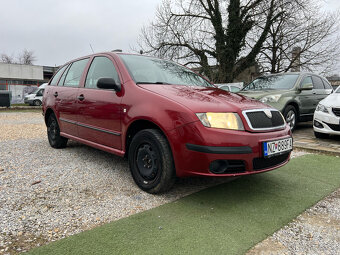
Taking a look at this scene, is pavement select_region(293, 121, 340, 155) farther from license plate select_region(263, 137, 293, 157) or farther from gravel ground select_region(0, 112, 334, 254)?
license plate select_region(263, 137, 293, 157)

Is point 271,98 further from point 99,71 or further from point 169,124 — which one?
point 169,124

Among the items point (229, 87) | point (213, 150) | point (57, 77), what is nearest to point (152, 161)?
point (213, 150)

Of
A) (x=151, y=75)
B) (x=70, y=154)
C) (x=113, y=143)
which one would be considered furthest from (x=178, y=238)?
(x=70, y=154)

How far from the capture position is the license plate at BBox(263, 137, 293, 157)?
8.02 feet

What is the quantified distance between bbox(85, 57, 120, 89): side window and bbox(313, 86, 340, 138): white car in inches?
175

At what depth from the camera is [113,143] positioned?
316 cm

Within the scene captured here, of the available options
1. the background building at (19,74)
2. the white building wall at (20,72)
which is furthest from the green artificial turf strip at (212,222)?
the white building wall at (20,72)

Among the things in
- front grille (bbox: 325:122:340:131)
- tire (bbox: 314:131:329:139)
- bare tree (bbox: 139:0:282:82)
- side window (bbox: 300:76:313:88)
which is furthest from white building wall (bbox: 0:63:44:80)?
front grille (bbox: 325:122:340:131)

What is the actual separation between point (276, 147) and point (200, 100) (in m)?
0.87

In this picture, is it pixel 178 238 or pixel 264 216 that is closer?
pixel 178 238

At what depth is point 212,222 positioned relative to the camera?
7.19ft

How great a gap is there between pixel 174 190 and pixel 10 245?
1.59 metres

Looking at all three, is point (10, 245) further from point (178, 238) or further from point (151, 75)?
point (151, 75)

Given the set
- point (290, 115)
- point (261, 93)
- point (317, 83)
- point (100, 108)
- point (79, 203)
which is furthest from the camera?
point (317, 83)
